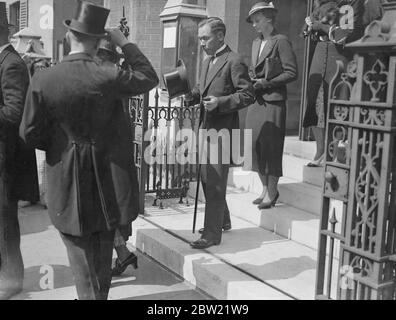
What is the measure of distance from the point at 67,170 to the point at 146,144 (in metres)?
3.01

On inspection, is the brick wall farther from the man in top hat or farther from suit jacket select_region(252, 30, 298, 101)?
the man in top hat

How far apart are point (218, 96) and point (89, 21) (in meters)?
1.95

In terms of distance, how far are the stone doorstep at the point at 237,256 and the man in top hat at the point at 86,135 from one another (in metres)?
1.32

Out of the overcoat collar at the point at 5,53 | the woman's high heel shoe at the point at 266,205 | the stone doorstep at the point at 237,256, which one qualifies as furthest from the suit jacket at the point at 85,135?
the woman's high heel shoe at the point at 266,205

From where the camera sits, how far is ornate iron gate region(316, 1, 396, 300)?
2.90 meters

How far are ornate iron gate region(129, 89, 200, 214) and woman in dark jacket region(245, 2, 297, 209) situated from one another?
123cm

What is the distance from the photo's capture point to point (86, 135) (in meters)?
3.25

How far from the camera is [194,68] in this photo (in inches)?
337

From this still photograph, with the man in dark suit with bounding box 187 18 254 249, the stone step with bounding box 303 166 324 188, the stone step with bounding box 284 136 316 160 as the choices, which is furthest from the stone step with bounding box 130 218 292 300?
the stone step with bounding box 284 136 316 160

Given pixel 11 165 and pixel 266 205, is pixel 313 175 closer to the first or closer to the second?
pixel 266 205

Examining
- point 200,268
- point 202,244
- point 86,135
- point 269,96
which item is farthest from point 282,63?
point 86,135

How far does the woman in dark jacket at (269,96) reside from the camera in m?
5.62

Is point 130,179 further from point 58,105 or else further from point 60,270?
point 60,270

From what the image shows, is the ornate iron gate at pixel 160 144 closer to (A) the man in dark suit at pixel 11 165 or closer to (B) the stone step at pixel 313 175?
(B) the stone step at pixel 313 175
